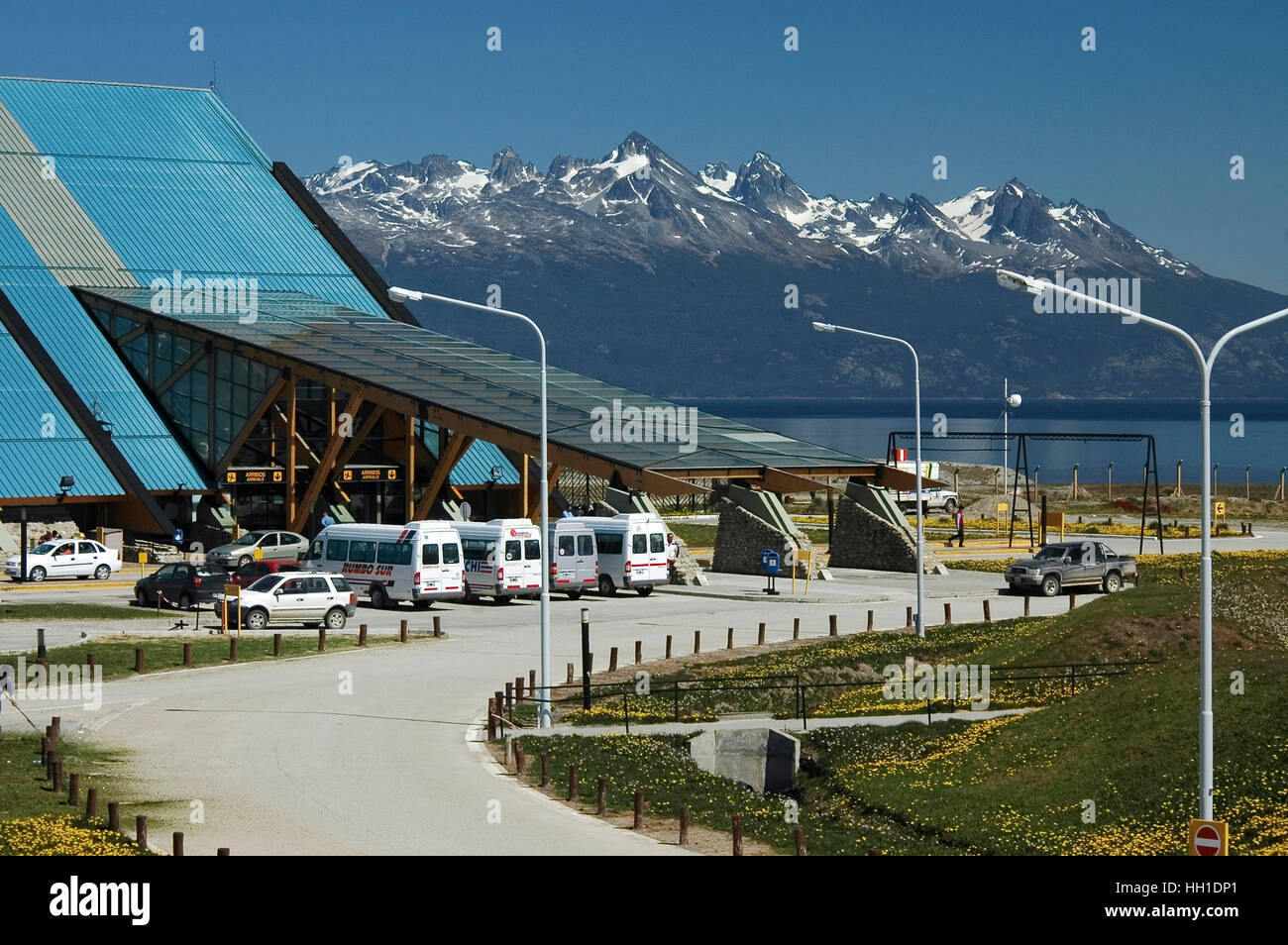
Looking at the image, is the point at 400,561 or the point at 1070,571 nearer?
the point at 400,561

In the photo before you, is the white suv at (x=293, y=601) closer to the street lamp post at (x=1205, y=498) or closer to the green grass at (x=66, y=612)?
the green grass at (x=66, y=612)

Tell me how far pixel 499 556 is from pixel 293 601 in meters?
8.94

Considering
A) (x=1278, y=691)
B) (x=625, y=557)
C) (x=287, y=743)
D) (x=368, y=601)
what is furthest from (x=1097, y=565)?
(x=287, y=743)

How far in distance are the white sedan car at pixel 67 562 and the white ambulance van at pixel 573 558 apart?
58.0ft

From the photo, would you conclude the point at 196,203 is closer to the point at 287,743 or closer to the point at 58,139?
the point at 58,139

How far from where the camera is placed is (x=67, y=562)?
63312mm

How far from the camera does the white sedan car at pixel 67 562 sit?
6247 centimetres

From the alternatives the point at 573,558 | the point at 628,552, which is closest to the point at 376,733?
the point at 573,558

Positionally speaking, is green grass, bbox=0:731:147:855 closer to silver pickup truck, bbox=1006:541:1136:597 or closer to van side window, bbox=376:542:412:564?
van side window, bbox=376:542:412:564

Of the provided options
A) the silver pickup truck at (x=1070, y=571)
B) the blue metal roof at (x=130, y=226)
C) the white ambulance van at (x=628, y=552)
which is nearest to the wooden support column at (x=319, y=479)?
the blue metal roof at (x=130, y=226)

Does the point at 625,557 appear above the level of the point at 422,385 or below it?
below

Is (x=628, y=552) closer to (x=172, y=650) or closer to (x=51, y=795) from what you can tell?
(x=172, y=650)

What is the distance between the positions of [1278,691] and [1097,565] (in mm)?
32572
